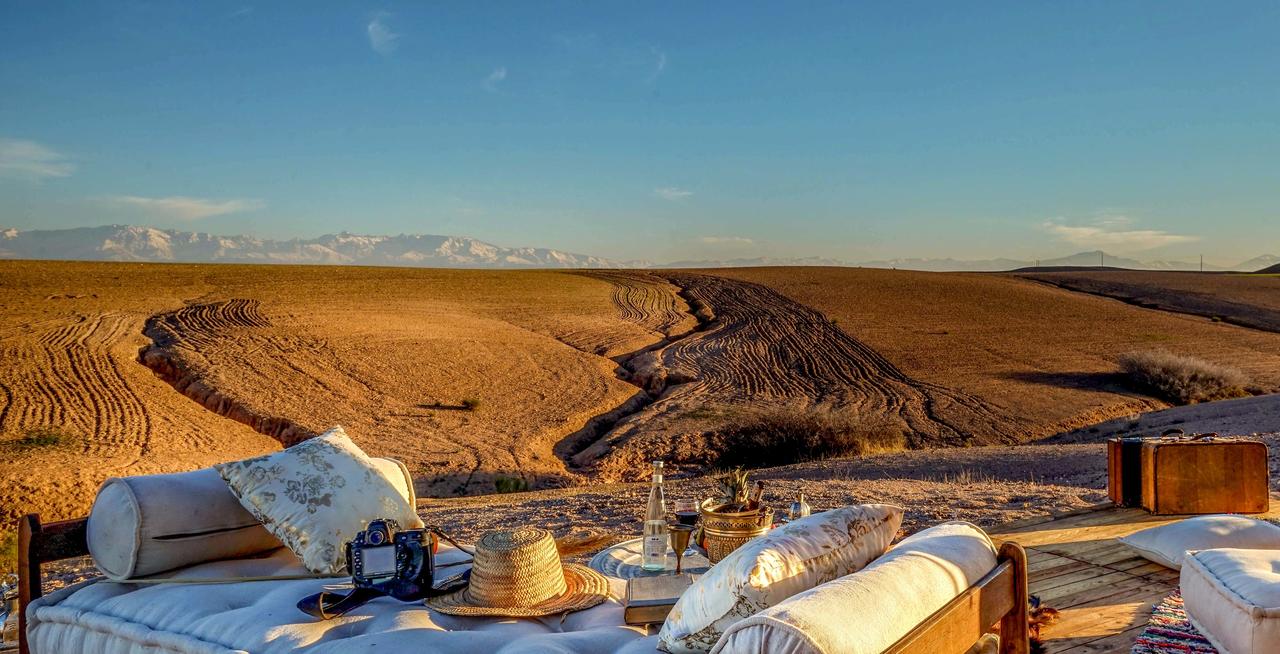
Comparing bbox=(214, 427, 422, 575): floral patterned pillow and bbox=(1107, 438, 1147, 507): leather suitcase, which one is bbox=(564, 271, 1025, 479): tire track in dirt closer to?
bbox=(1107, 438, 1147, 507): leather suitcase

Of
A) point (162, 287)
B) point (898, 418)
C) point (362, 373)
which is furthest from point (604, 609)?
point (162, 287)

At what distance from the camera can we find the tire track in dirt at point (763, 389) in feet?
57.4

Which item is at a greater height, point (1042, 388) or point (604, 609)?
point (604, 609)

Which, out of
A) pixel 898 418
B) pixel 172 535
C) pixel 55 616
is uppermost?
pixel 172 535

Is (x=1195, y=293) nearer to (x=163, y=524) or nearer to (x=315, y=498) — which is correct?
(x=315, y=498)

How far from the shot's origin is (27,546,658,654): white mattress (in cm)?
308

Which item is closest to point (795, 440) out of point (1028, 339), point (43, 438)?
point (43, 438)

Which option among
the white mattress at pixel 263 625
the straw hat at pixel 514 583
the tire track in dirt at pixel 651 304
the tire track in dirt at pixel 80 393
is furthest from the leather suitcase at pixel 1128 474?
the tire track in dirt at pixel 651 304

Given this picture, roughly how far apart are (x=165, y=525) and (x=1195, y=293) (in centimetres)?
5073

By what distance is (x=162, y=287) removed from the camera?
33.4 m

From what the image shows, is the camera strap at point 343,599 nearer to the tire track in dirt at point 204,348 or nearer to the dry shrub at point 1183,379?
the tire track in dirt at point 204,348

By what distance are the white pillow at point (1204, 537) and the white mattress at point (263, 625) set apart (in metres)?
3.35

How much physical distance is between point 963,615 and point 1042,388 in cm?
2274

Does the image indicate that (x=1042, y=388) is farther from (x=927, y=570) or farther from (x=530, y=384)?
(x=927, y=570)
